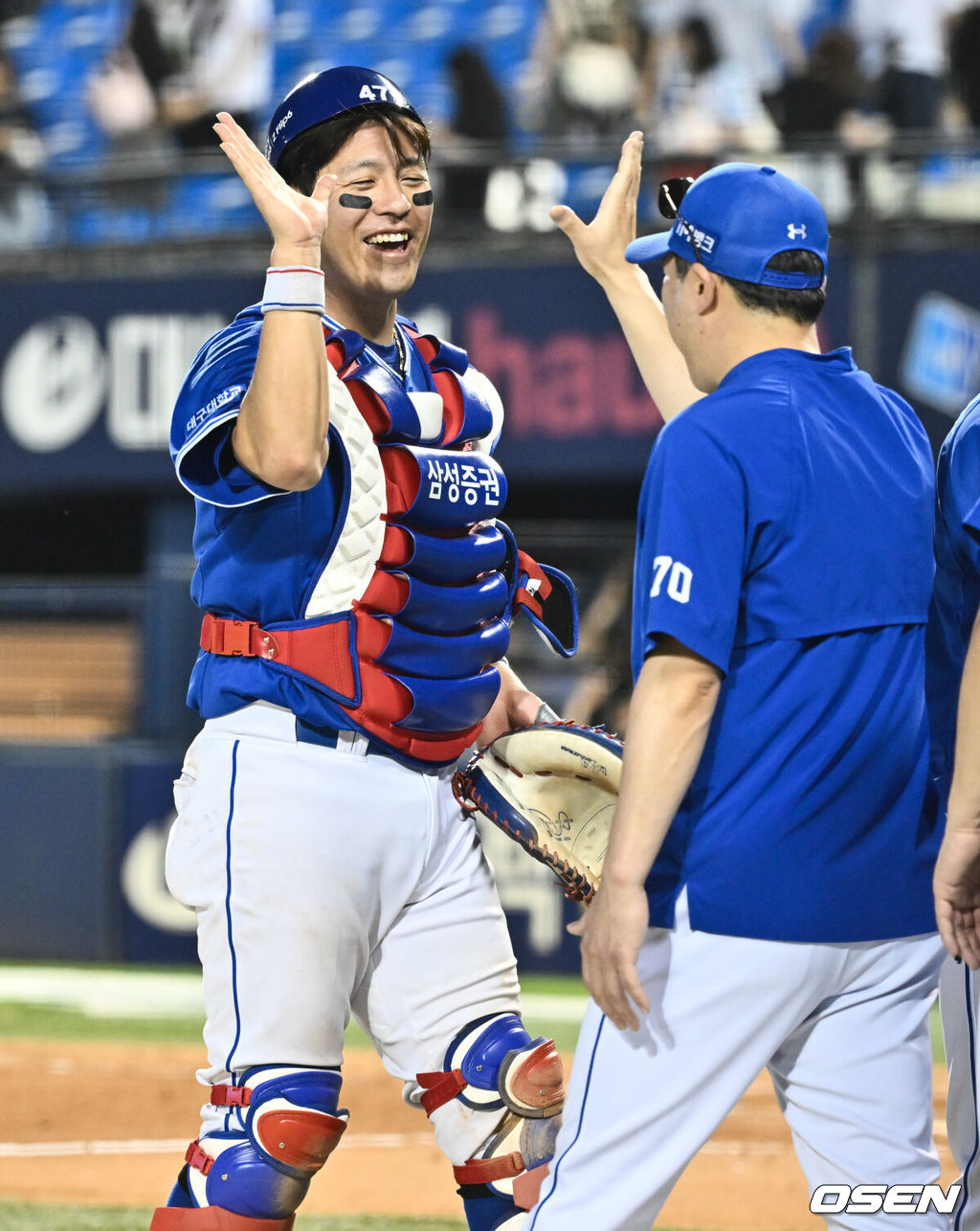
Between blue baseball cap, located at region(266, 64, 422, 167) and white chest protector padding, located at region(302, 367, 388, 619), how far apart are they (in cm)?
51

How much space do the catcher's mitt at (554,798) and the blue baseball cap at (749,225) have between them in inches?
38.9

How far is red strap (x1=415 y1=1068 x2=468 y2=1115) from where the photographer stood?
329cm

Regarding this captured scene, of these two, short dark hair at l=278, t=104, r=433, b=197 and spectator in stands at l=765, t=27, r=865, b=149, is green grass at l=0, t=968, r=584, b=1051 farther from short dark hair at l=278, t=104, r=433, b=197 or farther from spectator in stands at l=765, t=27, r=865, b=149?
spectator in stands at l=765, t=27, r=865, b=149

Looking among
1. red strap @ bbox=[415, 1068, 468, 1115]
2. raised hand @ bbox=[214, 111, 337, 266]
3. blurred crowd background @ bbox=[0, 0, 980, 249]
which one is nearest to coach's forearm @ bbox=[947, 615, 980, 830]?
red strap @ bbox=[415, 1068, 468, 1115]

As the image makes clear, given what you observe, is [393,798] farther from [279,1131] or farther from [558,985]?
[558,985]

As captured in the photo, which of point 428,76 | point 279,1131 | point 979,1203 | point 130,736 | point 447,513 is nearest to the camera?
point 979,1203

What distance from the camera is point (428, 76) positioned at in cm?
1342

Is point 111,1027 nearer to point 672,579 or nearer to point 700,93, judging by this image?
point 672,579

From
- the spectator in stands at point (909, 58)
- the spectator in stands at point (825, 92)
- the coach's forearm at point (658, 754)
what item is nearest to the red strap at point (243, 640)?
the coach's forearm at point (658, 754)

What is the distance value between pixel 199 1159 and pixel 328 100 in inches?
76.6

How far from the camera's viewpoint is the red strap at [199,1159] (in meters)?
3.11

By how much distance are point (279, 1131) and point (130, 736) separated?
7.58 m

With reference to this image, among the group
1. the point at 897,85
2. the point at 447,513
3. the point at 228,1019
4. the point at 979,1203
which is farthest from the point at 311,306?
the point at 897,85

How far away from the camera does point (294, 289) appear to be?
2879 mm
